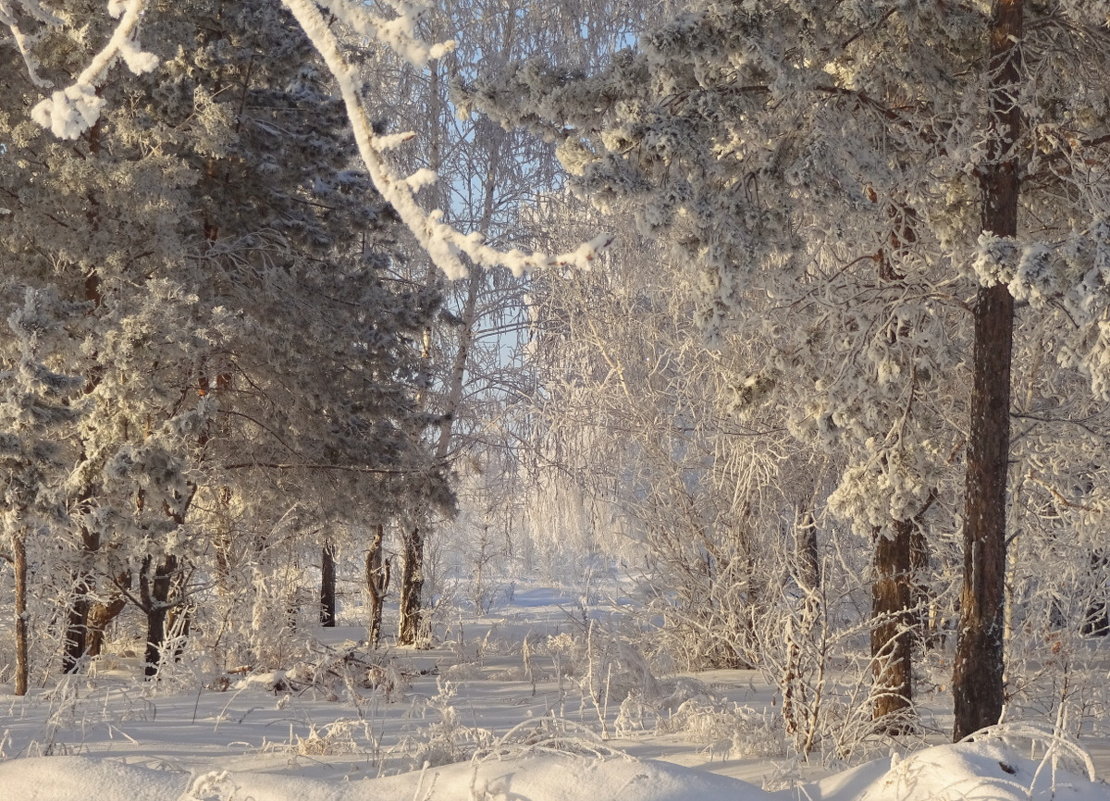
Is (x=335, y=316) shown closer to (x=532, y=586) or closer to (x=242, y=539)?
(x=242, y=539)

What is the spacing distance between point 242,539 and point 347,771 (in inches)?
305

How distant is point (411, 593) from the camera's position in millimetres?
14633

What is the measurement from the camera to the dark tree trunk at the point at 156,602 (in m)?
10.1

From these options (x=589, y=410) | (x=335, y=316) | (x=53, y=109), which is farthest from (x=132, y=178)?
(x=53, y=109)

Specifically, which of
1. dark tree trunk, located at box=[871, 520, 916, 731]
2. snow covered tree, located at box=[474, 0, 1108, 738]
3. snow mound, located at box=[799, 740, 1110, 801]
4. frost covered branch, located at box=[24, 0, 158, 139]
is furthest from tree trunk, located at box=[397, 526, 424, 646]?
frost covered branch, located at box=[24, 0, 158, 139]

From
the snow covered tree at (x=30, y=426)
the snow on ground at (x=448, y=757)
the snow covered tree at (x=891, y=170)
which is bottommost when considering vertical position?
the snow on ground at (x=448, y=757)

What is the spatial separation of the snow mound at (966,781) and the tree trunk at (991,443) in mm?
1645

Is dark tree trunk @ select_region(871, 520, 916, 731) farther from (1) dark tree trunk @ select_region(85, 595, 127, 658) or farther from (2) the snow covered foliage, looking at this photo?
(1) dark tree trunk @ select_region(85, 595, 127, 658)

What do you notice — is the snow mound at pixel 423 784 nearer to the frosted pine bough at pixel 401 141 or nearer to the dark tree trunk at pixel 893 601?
the frosted pine bough at pixel 401 141

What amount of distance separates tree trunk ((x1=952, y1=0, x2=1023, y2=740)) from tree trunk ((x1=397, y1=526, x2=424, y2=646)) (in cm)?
917

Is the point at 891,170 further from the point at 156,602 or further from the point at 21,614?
the point at 156,602

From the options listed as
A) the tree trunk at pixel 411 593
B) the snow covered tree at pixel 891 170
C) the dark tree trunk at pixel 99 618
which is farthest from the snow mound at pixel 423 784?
the tree trunk at pixel 411 593

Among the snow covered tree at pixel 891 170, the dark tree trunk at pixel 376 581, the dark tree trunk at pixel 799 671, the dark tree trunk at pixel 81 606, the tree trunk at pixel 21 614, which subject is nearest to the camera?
the snow covered tree at pixel 891 170

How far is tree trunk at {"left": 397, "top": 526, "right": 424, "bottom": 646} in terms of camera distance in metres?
14.3
